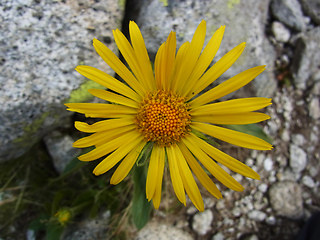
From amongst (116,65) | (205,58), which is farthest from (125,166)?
(205,58)

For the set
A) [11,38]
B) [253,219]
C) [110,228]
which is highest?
[11,38]

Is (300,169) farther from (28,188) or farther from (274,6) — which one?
(28,188)

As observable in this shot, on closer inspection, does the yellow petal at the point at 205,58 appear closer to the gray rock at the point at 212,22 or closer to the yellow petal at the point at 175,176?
the yellow petal at the point at 175,176

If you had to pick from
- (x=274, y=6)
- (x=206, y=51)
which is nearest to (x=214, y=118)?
(x=206, y=51)

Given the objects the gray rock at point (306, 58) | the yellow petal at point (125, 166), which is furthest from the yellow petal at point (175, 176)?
the gray rock at point (306, 58)

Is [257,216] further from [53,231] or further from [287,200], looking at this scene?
[53,231]

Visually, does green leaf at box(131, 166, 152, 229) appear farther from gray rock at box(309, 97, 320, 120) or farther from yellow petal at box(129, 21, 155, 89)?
gray rock at box(309, 97, 320, 120)
